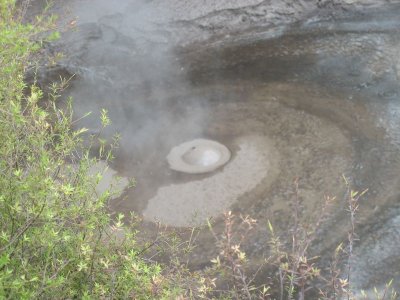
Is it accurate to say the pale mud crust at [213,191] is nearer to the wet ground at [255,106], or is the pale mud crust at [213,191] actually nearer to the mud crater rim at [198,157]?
the wet ground at [255,106]

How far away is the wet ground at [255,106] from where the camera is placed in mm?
Answer: 5250

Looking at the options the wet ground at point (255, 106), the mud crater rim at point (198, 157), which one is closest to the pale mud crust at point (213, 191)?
the wet ground at point (255, 106)

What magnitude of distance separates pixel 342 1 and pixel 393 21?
894 millimetres

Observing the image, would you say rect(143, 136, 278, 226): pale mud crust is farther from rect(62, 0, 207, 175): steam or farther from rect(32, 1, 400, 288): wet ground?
rect(62, 0, 207, 175): steam

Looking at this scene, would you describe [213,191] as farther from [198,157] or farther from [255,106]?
[255,106]

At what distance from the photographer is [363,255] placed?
4.66 m

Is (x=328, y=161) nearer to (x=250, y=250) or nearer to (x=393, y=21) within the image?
(x=250, y=250)

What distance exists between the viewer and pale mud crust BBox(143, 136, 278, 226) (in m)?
5.34

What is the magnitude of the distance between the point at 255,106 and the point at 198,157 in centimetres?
120

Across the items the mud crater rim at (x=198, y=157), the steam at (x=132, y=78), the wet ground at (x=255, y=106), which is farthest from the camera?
the steam at (x=132, y=78)

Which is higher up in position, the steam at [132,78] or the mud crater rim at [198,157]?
the steam at [132,78]

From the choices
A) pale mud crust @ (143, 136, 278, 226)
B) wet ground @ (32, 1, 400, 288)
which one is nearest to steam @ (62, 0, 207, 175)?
wet ground @ (32, 1, 400, 288)

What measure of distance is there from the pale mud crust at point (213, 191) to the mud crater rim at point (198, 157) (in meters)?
0.14

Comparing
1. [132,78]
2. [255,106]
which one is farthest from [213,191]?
[132,78]
